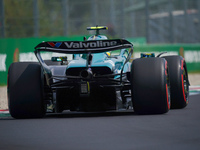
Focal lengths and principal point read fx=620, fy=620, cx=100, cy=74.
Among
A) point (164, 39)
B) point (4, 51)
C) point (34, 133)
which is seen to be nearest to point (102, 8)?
point (164, 39)

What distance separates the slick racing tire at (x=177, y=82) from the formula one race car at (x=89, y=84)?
0.92m

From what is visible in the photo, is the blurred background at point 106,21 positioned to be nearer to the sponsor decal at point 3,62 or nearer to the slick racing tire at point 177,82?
the sponsor decal at point 3,62

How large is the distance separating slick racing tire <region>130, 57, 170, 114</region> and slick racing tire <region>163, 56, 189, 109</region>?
1.43 m

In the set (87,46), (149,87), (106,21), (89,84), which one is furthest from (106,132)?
(106,21)

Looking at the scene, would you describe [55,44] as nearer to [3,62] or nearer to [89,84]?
[89,84]

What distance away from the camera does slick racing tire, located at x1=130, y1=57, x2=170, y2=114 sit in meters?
11.0

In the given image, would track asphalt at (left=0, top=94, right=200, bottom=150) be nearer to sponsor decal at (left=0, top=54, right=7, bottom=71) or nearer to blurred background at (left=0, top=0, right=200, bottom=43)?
sponsor decal at (left=0, top=54, right=7, bottom=71)

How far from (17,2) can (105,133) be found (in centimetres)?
3796

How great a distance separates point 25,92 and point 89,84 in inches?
46.3

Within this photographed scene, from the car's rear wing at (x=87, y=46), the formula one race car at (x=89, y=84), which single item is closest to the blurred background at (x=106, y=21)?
the formula one race car at (x=89, y=84)

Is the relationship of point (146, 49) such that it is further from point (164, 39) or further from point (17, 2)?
point (164, 39)

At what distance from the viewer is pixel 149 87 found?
35.9 feet

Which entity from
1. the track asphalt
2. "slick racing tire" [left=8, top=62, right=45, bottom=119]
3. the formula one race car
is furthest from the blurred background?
the track asphalt

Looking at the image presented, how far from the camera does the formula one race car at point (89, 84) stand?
11031 mm
